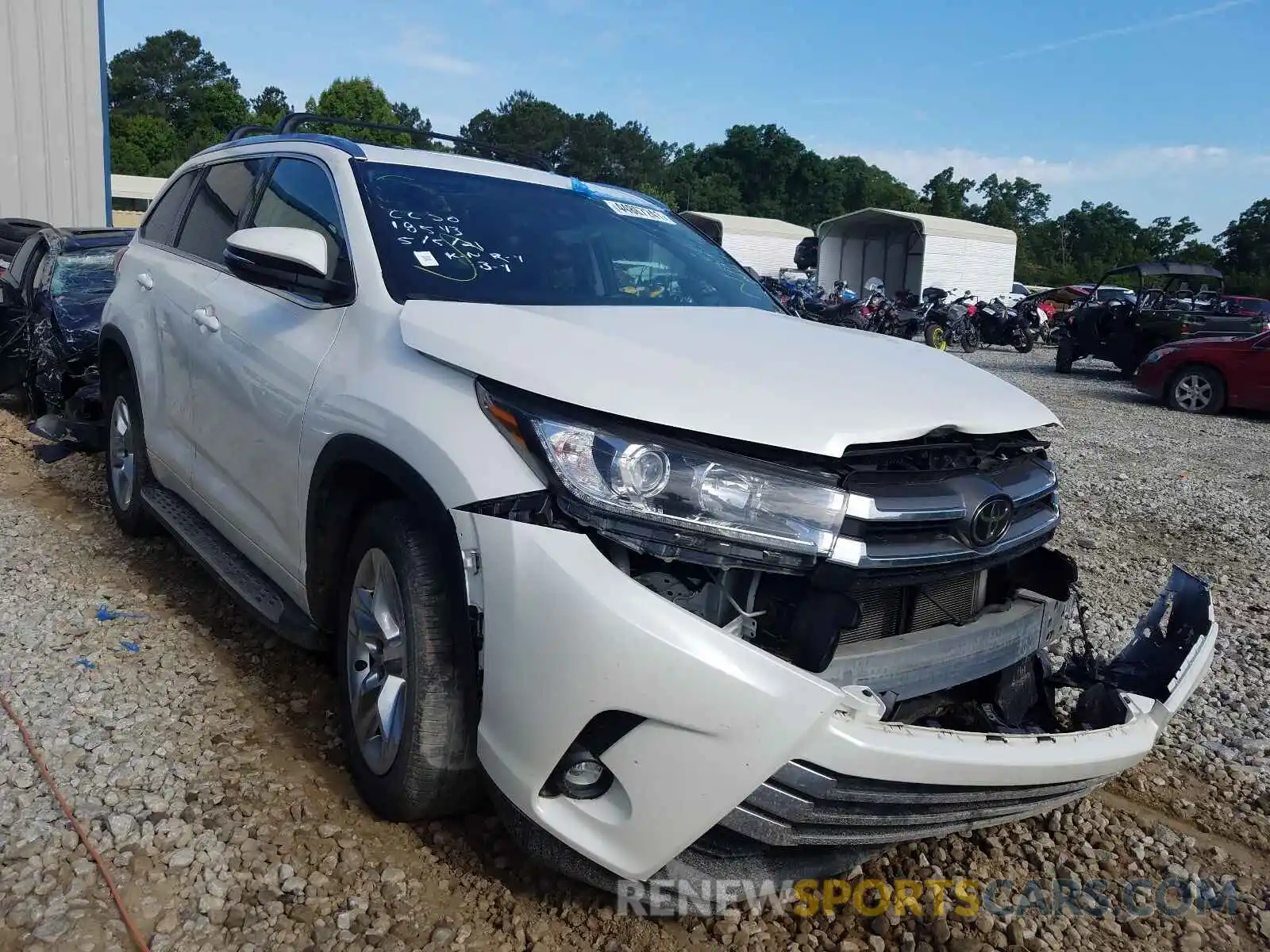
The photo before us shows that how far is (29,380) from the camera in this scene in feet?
25.0

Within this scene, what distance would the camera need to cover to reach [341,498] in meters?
2.61

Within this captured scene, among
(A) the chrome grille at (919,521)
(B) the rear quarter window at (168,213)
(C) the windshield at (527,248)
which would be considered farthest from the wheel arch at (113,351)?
(A) the chrome grille at (919,521)

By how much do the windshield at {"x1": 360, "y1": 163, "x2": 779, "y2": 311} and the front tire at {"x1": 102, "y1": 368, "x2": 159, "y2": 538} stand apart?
194cm

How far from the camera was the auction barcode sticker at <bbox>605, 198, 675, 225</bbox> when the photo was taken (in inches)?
142

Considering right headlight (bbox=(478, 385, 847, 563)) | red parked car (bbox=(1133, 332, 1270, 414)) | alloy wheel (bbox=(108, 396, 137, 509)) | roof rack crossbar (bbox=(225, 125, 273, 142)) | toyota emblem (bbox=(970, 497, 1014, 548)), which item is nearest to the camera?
right headlight (bbox=(478, 385, 847, 563))

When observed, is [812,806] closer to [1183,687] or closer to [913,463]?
[913,463]

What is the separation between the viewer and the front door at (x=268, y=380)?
2.79 metres

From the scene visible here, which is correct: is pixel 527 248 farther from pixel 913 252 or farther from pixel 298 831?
pixel 913 252

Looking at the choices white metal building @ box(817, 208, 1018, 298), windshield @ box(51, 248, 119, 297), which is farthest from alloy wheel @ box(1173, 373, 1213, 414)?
white metal building @ box(817, 208, 1018, 298)

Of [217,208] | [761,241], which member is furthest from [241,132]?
[761,241]

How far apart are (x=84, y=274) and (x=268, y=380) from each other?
17.2 ft

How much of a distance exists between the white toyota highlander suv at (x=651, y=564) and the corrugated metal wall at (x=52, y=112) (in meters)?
11.1

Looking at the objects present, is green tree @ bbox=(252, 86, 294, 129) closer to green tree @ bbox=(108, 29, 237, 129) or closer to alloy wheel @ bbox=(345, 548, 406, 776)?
green tree @ bbox=(108, 29, 237, 129)

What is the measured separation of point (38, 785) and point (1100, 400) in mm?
13075
